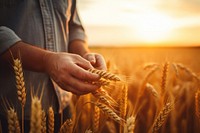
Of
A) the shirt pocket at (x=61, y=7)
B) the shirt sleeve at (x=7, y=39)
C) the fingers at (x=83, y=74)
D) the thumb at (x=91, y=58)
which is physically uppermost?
the shirt pocket at (x=61, y=7)

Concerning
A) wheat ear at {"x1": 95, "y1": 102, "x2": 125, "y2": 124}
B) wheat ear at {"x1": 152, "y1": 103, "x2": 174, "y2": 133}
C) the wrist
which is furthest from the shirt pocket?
wheat ear at {"x1": 152, "y1": 103, "x2": 174, "y2": 133}

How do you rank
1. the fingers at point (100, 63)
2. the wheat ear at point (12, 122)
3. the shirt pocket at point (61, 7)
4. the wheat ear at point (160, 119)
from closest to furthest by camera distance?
the wheat ear at point (12, 122), the wheat ear at point (160, 119), the fingers at point (100, 63), the shirt pocket at point (61, 7)

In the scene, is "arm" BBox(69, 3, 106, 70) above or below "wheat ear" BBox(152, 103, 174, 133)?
above

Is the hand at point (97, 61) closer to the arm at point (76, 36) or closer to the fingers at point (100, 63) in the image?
the fingers at point (100, 63)

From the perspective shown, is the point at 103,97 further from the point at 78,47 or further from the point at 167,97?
the point at 167,97

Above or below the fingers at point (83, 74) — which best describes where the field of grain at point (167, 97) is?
below

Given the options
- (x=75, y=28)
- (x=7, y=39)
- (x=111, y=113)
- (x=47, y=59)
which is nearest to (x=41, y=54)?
(x=47, y=59)

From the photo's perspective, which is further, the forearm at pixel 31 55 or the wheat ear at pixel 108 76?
the forearm at pixel 31 55

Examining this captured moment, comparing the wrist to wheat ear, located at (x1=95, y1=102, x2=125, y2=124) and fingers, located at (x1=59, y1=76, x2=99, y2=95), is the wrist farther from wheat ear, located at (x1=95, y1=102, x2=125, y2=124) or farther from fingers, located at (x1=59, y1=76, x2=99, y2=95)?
wheat ear, located at (x1=95, y1=102, x2=125, y2=124)

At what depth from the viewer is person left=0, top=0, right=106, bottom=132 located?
1.14 metres

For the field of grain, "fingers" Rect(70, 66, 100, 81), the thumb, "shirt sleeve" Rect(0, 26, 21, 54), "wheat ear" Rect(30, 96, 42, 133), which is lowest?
the field of grain

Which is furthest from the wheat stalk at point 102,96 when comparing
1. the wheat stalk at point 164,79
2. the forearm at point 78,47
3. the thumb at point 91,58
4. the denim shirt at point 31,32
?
the forearm at point 78,47

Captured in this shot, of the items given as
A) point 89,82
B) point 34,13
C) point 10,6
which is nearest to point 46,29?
point 34,13

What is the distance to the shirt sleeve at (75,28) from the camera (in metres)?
1.97
